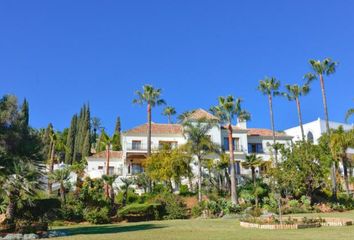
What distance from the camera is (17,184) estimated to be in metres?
18.2

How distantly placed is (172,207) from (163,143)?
17.8 m

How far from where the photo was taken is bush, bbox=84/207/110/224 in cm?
2962

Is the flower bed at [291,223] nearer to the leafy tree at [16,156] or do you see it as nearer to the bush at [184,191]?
the leafy tree at [16,156]

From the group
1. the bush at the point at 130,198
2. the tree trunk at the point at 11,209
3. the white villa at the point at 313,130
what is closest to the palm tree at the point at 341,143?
the white villa at the point at 313,130

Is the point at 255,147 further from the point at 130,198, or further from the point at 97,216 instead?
the point at 97,216

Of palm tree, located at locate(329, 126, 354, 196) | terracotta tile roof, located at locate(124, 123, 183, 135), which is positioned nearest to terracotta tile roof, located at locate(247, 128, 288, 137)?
terracotta tile roof, located at locate(124, 123, 183, 135)

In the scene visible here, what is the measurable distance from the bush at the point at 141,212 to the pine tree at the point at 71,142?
1670 inches

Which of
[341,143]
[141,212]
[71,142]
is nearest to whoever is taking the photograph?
[141,212]

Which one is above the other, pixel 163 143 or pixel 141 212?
pixel 163 143

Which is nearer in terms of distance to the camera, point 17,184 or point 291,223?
point 17,184

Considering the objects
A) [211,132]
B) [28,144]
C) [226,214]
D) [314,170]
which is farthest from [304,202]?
[28,144]

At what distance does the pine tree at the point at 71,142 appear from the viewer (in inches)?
2832

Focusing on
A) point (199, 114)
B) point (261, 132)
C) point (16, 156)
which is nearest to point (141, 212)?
point (16, 156)

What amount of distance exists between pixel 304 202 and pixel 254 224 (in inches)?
693
